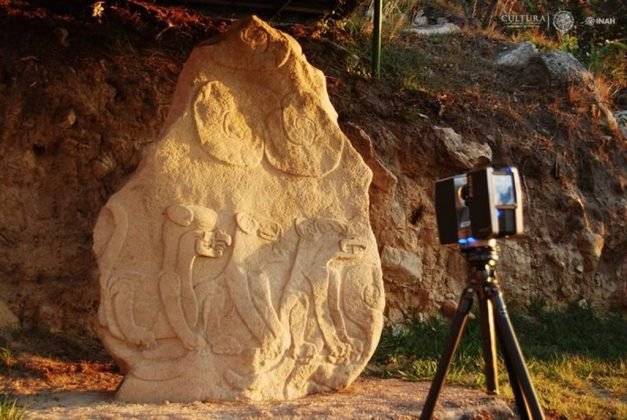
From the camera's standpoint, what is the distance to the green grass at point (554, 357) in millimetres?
5223

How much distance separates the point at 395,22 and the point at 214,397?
A: 19.4 feet

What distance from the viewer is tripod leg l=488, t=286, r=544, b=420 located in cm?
343

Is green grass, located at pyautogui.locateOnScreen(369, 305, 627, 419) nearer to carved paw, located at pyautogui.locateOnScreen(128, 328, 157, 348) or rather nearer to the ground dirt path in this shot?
the ground dirt path

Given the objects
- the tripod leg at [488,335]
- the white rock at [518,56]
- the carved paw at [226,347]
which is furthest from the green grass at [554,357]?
the white rock at [518,56]

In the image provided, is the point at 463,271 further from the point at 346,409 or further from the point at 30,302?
the point at 30,302

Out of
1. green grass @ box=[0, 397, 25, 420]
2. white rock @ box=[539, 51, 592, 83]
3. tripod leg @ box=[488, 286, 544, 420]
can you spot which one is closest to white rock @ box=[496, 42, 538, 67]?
white rock @ box=[539, 51, 592, 83]

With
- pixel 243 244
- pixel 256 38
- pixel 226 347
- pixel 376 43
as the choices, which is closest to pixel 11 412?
pixel 226 347

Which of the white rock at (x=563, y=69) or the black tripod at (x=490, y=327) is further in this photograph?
the white rock at (x=563, y=69)

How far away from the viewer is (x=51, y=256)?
20.6ft

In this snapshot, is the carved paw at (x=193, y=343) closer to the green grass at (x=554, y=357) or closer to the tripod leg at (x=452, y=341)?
the tripod leg at (x=452, y=341)

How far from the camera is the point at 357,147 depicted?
694 centimetres

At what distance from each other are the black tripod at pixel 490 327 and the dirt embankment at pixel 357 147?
313cm

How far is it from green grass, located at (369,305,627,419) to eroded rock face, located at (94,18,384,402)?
1.10 metres

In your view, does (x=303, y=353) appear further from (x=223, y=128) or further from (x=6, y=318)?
(x=6, y=318)
